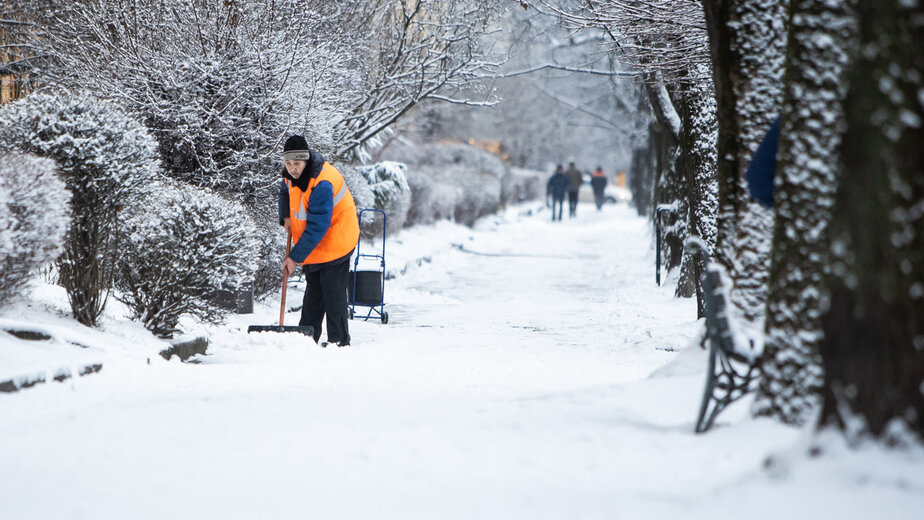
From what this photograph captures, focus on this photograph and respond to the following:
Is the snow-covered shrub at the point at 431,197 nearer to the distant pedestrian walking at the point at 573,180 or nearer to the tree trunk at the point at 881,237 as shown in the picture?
the distant pedestrian walking at the point at 573,180

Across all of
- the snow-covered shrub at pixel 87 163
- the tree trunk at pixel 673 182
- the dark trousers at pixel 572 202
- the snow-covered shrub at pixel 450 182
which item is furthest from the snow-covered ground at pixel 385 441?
the dark trousers at pixel 572 202

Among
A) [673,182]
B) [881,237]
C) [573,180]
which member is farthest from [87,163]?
[573,180]

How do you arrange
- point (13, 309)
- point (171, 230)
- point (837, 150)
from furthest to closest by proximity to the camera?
point (171, 230)
point (13, 309)
point (837, 150)

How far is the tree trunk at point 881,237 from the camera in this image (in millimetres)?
2777

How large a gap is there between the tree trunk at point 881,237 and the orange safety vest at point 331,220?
5041 mm

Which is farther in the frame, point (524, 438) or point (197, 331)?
point (197, 331)

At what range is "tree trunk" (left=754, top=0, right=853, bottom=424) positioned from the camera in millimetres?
3381

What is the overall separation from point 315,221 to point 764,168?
4073mm

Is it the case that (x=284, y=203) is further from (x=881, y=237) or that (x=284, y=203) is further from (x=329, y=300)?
(x=881, y=237)

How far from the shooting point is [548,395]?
5055 millimetres

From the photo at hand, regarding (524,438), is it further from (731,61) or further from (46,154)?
(46,154)

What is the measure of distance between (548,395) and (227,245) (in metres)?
3.10

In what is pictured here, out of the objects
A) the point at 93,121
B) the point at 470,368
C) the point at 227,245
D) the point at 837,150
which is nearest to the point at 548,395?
the point at 470,368

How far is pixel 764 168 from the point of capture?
4.24m
